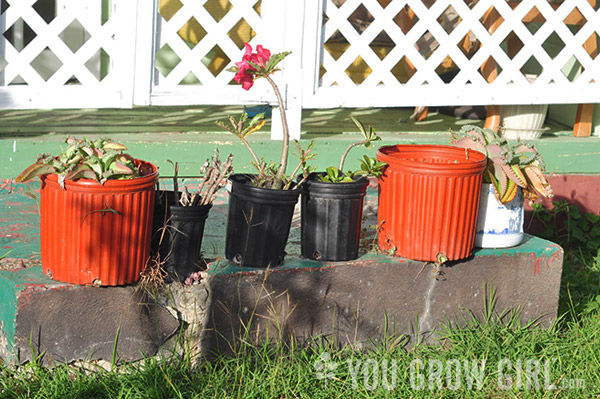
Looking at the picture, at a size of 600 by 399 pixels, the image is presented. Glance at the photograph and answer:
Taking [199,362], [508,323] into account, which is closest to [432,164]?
[508,323]

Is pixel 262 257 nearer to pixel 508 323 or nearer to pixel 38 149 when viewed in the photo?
pixel 508 323

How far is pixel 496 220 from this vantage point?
3.42m

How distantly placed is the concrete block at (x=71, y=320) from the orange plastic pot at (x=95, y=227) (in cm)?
7

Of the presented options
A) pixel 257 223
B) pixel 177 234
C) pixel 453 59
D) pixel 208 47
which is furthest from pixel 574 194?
pixel 177 234

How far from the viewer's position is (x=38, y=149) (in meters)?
4.12

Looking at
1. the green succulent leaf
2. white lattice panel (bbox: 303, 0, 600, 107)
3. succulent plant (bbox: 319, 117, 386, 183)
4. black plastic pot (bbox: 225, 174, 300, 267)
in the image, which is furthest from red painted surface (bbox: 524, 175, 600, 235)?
the green succulent leaf

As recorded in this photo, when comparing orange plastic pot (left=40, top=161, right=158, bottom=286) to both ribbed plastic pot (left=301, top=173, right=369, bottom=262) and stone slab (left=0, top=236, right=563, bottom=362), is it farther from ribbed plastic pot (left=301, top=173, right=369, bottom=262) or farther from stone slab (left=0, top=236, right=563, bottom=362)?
ribbed plastic pot (left=301, top=173, right=369, bottom=262)

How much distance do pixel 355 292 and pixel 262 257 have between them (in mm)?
414

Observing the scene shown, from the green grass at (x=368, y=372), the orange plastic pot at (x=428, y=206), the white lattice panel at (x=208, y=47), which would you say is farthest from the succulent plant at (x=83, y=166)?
the white lattice panel at (x=208, y=47)

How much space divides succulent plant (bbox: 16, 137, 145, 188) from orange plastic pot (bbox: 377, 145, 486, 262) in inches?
40.0

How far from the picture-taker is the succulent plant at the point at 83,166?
2.70m

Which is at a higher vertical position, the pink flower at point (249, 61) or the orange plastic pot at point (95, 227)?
the pink flower at point (249, 61)

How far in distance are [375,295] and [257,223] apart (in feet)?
1.95

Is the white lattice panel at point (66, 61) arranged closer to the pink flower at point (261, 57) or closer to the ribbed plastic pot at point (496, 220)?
the pink flower at point (261, 57)
